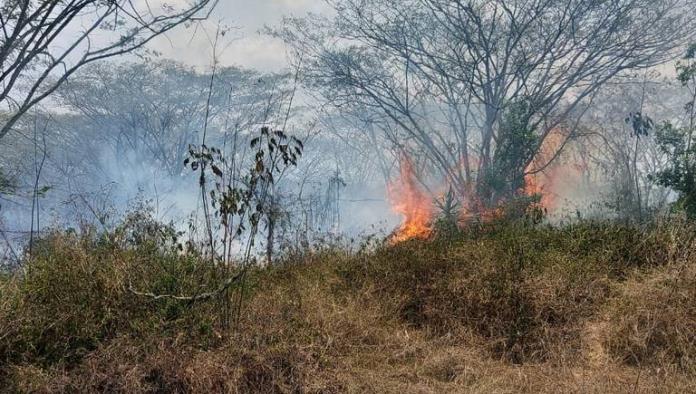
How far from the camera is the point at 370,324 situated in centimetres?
441

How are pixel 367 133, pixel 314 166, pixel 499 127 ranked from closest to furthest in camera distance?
pixel 499 127, pixel 367 133, pixel 314 166

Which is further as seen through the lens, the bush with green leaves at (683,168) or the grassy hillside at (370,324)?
the bush with green leaves at (683,168)

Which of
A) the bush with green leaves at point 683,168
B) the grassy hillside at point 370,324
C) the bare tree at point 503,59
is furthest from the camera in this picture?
the bare tree at point 503,59

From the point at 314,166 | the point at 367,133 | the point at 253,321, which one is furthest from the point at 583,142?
the point at 253,321

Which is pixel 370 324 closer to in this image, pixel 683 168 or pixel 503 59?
pixel 683 168

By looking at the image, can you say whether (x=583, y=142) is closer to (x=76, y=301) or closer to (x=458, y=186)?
(x=458, y=186)

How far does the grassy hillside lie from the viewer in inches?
137

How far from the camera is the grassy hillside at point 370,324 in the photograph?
11.4 feet

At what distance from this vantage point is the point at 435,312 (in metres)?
4.68

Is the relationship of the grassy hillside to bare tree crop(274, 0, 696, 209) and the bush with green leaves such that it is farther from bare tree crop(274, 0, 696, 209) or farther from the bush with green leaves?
bare tree crop(274, 0, 696, 209)

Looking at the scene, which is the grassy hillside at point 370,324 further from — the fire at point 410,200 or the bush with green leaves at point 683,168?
the fire at point 410,200

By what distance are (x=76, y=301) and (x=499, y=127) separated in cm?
1096

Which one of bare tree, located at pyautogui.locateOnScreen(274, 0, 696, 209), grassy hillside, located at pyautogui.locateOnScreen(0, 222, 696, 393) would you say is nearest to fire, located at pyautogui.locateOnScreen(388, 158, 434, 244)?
bare tree, located at pyautogui.locateOnScreen(274, 0, 696, 209)

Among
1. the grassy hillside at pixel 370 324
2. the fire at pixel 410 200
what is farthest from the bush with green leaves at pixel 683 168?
the fire at pixel 410 200
